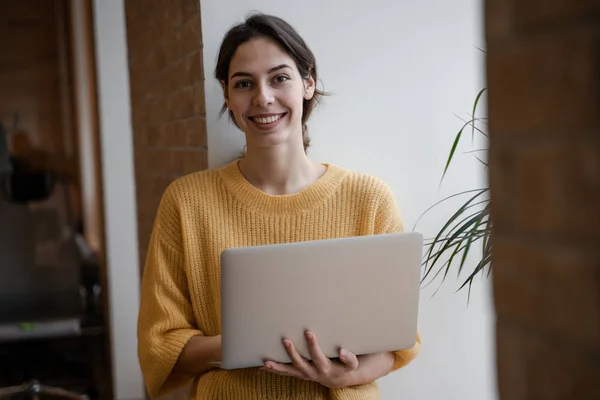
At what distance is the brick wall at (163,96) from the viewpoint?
2320mm

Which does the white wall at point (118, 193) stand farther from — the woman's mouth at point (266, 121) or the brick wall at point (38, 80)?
the woman's mouth at point (266, 121)

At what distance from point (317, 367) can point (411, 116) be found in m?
0.98

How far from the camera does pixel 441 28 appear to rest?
2359 millimetres

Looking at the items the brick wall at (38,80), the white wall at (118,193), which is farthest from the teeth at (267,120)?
the brick wall at (38,80)

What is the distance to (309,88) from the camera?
2.03 m

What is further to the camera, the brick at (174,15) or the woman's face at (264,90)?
the brick at (174,15)

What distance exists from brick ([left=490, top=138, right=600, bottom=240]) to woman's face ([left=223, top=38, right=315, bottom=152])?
1.14m

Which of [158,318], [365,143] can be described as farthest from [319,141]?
[158,318]

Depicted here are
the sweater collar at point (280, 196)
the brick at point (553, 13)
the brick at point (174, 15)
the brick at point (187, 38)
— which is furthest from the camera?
the brick at point (174, 15)

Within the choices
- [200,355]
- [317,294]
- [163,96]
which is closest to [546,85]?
[317,294]

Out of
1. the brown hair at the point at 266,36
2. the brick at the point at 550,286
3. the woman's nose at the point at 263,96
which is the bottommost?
the brick at the point at 550,286

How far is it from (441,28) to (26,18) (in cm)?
248

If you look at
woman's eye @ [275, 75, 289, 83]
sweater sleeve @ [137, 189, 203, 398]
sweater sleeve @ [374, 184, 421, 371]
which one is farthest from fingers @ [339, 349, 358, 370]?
woman's eye @ [275, 75, 289, 83]

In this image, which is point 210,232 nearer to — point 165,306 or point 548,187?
point 165,306
